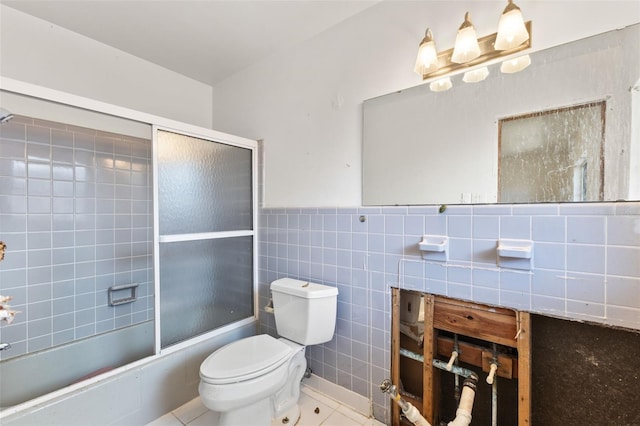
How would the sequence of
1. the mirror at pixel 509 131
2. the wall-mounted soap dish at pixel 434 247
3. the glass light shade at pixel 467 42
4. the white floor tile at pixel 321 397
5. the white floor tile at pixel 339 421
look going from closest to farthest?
the mirror at pixel 509 131 < the glass light shade at pixel 467 42 < the wall-mounted soap dish at pixel 434 247 < the white floor tile at pixel 339 421 < the white floor tile at pixel 321 397

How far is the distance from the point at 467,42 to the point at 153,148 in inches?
66.4

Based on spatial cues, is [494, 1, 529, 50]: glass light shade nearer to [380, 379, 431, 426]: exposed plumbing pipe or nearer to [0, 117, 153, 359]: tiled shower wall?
[380, 379, 431, 426]: exposed plumbing pipe

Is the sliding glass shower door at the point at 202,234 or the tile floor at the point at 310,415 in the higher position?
the sliding glass shower door at the point at 202,234

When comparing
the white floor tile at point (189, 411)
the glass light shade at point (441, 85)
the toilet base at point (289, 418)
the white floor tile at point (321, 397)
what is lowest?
the white floor tile at point (189, 411)

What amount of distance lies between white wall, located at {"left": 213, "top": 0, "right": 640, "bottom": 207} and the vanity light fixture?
0.05 metres

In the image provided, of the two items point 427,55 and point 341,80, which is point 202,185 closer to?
point 341,80

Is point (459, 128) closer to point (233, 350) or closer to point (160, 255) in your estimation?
point (233, 350)

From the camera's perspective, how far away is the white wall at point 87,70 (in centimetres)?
154

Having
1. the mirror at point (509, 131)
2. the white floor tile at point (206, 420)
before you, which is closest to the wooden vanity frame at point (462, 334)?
the mirror at point (509, 131)

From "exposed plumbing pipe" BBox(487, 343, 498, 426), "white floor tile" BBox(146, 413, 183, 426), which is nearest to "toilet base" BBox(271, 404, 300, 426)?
"white floor tile" BBox(146, 413, 183, 426)

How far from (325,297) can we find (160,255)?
1.00 meters

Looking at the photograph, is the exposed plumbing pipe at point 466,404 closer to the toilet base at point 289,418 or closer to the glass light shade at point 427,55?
the toilet base at point 289,418

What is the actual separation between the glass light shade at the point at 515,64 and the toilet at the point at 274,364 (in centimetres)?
133

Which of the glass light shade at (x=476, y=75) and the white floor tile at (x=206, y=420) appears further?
the white floor tile at (x=206, y=420)
